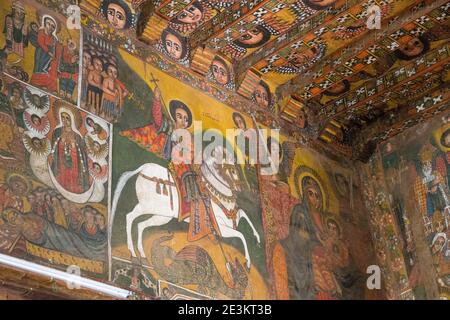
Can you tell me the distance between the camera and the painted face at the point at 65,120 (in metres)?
8.58

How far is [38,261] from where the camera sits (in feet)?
24.5

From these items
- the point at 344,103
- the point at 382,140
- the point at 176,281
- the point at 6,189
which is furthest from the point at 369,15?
the point at 6,189

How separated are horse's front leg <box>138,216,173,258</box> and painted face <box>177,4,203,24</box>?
311 centimetres

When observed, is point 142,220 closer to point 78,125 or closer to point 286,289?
point 78,125

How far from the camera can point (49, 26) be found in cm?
904

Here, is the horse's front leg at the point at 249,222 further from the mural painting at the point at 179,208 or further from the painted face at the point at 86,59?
the painted face at the point at 86,59

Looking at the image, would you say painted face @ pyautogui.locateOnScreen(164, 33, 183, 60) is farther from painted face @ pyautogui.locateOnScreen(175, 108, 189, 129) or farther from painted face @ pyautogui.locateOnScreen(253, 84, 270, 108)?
painted face @ pyautogui.locateOnScreen(253, 84, 270, 108)

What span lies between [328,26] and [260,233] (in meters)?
3.23

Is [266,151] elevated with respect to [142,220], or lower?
elevated

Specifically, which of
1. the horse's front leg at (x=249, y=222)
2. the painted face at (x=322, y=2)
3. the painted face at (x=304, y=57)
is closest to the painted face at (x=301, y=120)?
the painted face at (x=304, y=57)

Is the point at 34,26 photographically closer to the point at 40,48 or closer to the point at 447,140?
the point at 40,48

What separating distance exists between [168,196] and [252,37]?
10.4ft

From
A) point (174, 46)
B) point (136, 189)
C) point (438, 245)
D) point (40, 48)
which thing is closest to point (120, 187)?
point (136, 189)

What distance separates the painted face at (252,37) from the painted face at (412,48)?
2282 millimetres
